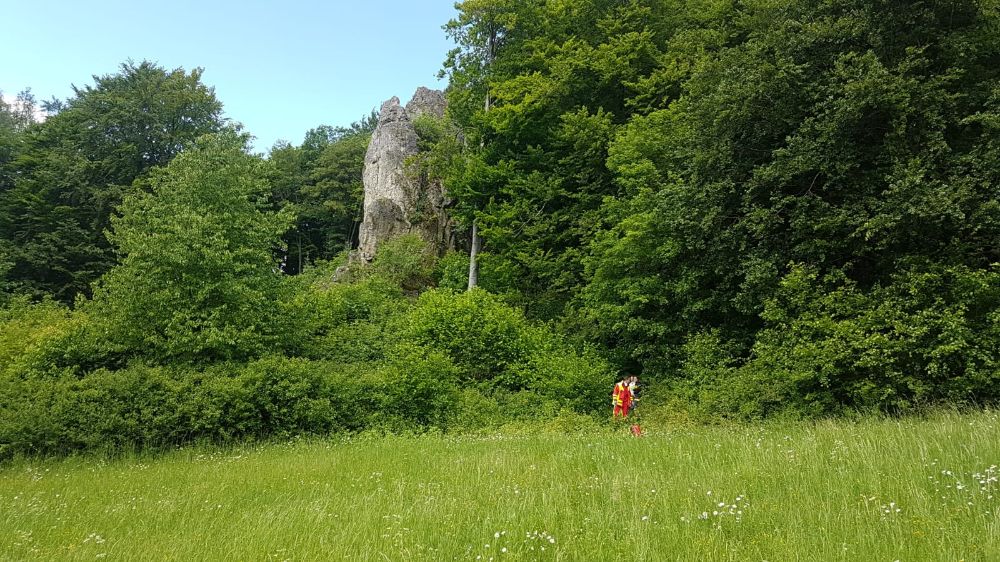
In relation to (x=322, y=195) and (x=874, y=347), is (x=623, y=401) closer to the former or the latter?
(x=874, y=347)

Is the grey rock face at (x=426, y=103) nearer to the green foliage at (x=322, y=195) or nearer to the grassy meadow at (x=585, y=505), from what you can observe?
the green foliage at (x=322, y=195)

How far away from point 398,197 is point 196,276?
17617 mm

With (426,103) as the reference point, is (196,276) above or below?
below

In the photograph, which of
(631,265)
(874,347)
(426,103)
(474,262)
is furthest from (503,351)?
(426,103)

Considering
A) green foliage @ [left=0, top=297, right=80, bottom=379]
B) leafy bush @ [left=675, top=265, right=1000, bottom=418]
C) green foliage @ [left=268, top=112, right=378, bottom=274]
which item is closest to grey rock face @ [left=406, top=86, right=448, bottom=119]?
green foliage @ [left=268, top=112, right=378, bottom=274]

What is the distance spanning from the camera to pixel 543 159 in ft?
83.7

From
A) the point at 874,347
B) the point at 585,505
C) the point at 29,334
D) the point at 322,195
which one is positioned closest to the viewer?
the point at 585,505

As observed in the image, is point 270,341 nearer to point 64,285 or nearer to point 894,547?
point 894,547

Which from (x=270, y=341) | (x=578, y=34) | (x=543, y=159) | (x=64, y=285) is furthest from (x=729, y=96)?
(x=64, y=285)

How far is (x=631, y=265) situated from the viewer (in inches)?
741

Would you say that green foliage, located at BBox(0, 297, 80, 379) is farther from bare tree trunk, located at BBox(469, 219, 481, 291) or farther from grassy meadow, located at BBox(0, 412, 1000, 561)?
bare tree trunk, located at BBox(469, 219, 481, 291)

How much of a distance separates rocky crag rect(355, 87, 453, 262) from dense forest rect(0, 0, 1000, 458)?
18.6ft

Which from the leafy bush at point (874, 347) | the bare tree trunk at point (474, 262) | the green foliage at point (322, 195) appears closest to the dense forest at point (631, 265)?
the leafy bush at point (874, 347)

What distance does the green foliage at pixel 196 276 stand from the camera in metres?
15.0
